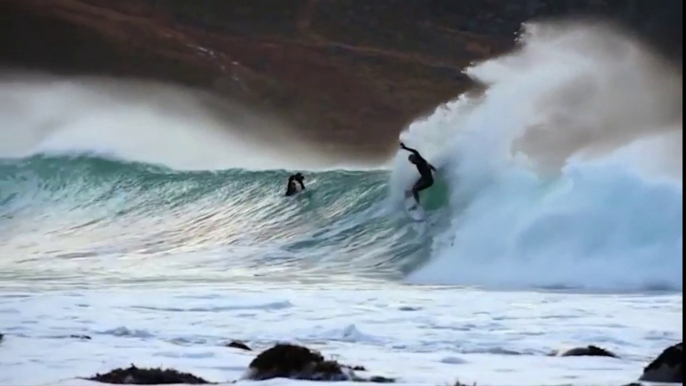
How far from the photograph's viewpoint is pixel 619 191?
4582mm

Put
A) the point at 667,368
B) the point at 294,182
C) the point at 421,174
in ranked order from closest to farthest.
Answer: the point at 667,368 < the point at 421,174 < the point at 294,182

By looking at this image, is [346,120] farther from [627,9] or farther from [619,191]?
[619,191]

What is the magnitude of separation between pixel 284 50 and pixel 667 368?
18.5ft

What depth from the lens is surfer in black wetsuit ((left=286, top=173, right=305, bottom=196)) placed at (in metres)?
6.41

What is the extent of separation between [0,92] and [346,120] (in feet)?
8.74

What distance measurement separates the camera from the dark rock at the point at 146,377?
2.64m

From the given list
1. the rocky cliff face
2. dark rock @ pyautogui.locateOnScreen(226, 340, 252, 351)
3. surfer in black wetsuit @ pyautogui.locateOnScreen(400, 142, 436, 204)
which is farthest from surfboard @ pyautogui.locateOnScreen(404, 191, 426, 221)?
dark rock @ pyautogui.locateOnScreen(226, 340, 252, 351)

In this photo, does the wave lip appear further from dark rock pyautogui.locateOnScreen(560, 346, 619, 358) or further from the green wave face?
dark rock pyautogui.locateOnScreen(560, 346, 619, 358)

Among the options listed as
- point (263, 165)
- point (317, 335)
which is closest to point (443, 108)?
point (263, 165)

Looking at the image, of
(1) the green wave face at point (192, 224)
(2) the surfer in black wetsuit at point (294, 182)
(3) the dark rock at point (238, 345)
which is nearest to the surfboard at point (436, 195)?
(1) the green wave face at point (192, 224)

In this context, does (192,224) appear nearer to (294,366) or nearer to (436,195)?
(436,195)

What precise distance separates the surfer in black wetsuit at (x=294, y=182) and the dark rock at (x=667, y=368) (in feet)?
12.9

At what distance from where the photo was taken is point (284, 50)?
777cm

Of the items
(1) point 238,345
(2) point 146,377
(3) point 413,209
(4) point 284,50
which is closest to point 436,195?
(3) point 413,209
